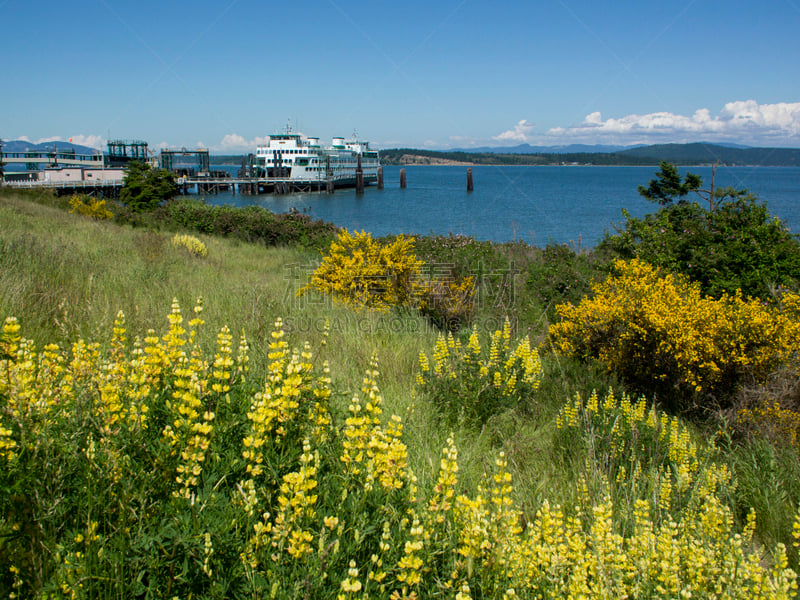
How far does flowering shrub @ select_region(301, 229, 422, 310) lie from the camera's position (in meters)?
7.74

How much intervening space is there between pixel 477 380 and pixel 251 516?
2626mm

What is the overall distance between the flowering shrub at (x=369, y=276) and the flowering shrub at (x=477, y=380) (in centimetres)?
318

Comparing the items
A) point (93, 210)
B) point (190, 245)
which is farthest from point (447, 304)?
point (93, 210)

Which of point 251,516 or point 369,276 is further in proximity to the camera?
point 369,276

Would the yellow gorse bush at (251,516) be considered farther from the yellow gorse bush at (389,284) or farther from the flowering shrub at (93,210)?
the flowering shrub at (93,210)

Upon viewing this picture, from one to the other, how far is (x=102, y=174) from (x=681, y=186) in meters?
61.4

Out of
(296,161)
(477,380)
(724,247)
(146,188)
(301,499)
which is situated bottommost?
(477,380)

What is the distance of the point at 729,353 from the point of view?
16.1 ft

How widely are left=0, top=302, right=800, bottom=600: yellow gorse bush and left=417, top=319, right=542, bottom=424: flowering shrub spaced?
1750mm

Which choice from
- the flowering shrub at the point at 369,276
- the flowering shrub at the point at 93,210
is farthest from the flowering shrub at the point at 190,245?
the flowering shrub at the point at 93,210

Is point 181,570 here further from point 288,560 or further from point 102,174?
point 102,174

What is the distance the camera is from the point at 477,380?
13.8 feet

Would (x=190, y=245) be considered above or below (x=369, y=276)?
above

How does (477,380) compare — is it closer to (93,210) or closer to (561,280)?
(561,280)
